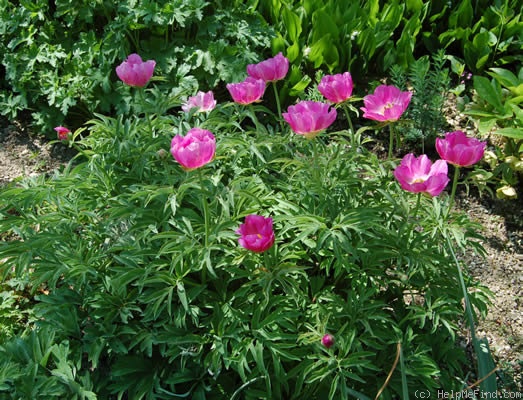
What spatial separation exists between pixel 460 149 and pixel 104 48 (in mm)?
2131

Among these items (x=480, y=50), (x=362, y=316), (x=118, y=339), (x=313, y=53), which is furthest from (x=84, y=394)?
(x=480, y=50)

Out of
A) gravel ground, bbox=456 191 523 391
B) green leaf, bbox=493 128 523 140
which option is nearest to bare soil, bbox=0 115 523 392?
gravel ground, bbox=456 191 523 391

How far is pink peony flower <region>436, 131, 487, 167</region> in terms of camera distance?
5.97ft

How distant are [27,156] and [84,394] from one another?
190cm

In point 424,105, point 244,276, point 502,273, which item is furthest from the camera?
point 424,105

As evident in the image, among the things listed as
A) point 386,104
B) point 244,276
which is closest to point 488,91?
point 386,104

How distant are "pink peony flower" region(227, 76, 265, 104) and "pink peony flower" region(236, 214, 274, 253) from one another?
0.58 meters

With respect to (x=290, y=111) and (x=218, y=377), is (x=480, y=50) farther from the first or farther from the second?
(x=218, y=377)

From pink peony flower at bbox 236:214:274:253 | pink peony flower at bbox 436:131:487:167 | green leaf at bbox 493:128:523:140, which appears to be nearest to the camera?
pink peony flower at bbox 236:214:274:253

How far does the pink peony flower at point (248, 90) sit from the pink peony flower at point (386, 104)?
36 centimetres

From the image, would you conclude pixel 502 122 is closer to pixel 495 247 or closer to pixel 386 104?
pixel 495 247

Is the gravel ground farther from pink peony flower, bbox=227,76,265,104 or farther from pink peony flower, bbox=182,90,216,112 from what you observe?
pink peony flower, bbox=182,90,216,112

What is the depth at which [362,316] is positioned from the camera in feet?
6.38

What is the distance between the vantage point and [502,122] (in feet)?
10.5
